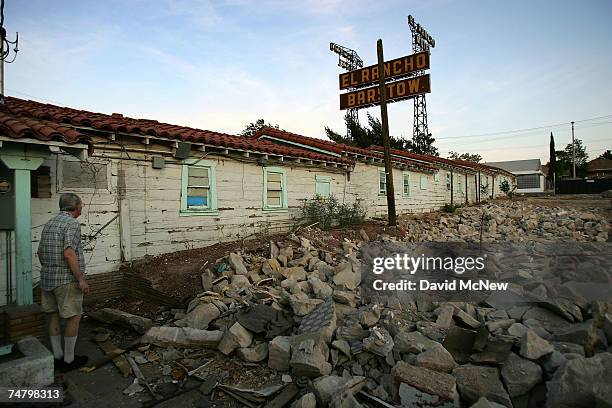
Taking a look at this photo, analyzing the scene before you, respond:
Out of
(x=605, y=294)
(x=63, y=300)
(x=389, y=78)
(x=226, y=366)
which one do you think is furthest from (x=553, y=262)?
(x=389, y=78)

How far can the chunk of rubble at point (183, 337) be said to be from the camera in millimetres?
4426

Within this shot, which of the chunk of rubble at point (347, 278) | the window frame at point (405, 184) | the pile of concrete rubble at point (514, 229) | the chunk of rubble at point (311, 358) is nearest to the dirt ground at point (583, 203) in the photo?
the pile of concrete rubble at point (514, 229)

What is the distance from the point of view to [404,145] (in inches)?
1371

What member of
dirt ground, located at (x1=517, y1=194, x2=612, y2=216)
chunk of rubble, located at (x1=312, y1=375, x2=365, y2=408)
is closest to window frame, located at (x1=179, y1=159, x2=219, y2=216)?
chunk of rubble, located at (x1=312, y1=375, x2=365, y2=408)

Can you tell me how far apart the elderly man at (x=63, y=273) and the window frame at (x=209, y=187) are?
4163 millimetres

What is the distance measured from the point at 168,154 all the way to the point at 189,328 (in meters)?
4.71

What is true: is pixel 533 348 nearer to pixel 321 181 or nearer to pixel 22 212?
pixel 22 212

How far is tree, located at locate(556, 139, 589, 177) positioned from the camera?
53188 mm

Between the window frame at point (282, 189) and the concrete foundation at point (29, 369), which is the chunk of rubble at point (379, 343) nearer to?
the concrete foundation at point (29, 369)

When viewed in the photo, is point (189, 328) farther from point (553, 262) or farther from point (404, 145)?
point (404, 145)

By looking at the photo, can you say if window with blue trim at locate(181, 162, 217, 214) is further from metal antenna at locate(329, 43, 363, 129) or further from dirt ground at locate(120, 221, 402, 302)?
metal antenna at locate(329, 43, 363, 129)

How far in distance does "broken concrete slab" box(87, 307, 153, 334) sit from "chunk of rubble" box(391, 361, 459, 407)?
3879 millimetres

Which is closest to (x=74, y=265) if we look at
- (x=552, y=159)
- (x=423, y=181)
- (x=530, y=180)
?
(x=423, y=181)

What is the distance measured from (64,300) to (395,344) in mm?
3845
